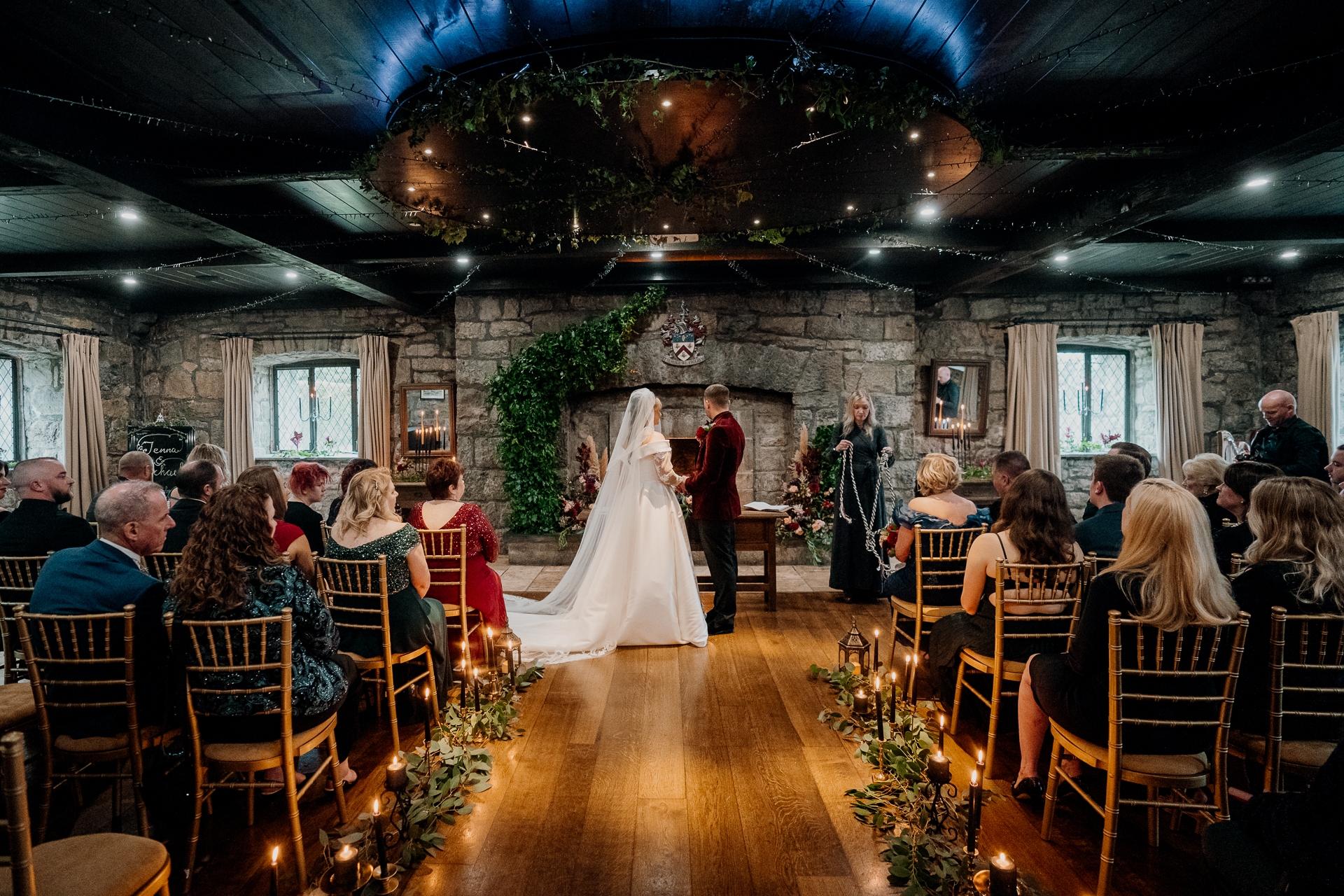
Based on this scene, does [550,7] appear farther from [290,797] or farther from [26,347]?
[26,347]

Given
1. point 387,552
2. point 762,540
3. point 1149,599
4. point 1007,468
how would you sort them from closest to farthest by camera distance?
1. point 1149,599
2. point 387,552
3. point 1007,468
4. point 762,540

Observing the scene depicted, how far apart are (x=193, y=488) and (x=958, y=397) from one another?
291 inches

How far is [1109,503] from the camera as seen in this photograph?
11.0ft

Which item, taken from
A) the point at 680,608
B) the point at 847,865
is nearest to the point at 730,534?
the point at 680,608

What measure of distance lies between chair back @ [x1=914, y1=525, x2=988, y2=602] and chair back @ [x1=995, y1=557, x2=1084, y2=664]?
60 centimetres

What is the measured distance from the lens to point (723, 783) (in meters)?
2.74

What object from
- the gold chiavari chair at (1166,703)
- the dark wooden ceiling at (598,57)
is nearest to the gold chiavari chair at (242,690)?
the dark wooden ceiling at (598,57)

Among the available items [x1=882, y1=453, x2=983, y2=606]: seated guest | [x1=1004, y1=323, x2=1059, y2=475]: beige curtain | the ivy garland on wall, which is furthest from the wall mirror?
[x1=882, y1=453, x2=983, y2=606]: seated guest

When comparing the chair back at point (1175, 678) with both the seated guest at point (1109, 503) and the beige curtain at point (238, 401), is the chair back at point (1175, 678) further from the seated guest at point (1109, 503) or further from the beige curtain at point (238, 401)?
the beige curtain at point (238, 401)

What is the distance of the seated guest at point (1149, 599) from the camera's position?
2.04 meters

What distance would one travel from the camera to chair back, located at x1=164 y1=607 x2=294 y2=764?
2.10m

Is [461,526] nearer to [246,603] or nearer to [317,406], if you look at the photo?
[246,603]

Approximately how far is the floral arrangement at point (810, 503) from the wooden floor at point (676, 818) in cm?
351

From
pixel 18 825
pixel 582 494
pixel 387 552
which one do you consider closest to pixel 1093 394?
pixel 582 494
